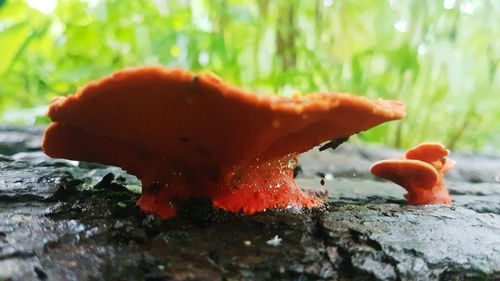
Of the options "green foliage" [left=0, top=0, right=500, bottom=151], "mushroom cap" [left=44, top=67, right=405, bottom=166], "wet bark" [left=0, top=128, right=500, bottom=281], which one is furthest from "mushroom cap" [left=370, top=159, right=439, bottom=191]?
"green foliage" [left=0, top=0, right=500, bottom=151]

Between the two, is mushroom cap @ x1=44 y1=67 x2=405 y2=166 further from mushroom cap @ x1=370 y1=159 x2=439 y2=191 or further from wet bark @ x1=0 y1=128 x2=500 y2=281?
mushroom cap @ x1=370 y1=159 x2=439 y2=191

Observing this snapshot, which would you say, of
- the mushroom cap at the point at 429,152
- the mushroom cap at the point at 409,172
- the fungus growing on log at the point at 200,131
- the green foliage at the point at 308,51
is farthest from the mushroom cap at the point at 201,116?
the green foliage at the point at 308,51

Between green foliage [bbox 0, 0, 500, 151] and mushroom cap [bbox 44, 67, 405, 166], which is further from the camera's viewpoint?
green foliage [bbox 0, 0, 500, 151]

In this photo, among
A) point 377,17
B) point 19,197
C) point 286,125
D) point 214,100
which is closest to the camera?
point 214,100

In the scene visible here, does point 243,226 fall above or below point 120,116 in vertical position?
below

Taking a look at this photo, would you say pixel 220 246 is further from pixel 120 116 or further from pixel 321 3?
pixel 321 3

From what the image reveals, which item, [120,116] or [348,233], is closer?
[120,116]

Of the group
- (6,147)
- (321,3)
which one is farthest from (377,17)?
(6,147)

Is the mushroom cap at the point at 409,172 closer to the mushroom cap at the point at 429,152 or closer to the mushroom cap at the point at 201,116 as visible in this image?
the mushroom cap at the point at 429,152
